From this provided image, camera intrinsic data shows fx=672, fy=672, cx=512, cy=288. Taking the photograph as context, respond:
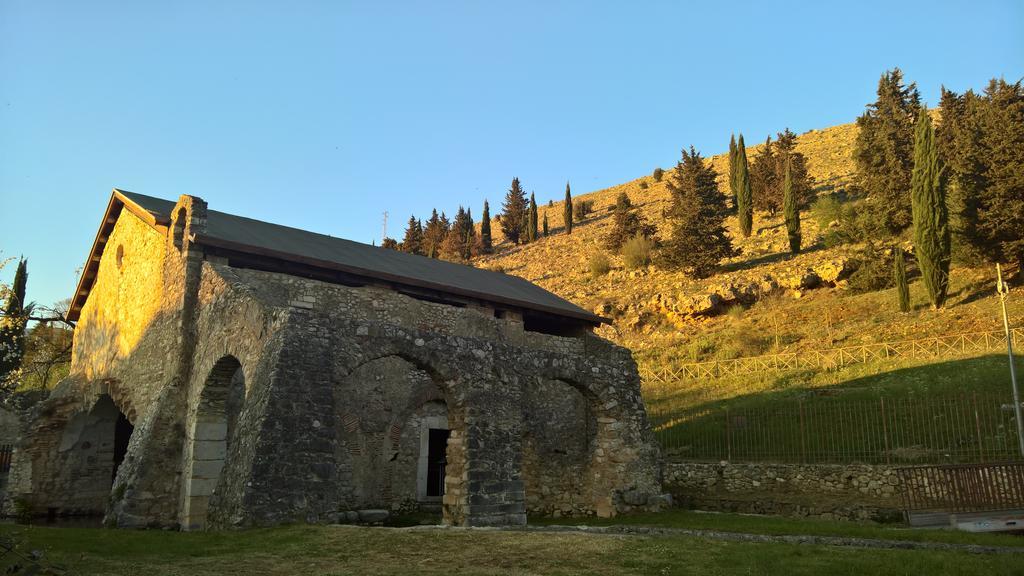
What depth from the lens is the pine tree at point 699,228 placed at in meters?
43.3

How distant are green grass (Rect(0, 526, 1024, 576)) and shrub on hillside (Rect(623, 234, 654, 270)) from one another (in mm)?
39564

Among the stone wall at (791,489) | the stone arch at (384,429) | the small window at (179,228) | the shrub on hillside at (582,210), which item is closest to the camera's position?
the stone arch at (384,429)

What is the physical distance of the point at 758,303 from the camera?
3725cm

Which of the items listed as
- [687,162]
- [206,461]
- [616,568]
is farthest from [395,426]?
[687,162]

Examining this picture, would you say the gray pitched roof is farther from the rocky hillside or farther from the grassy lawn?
the rocky hillside

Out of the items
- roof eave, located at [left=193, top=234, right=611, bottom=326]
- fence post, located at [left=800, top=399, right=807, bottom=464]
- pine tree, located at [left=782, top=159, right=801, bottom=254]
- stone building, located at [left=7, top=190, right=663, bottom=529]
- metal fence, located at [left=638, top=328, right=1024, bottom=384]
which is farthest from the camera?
pine tree, located at [left=782, top=159, right=801, bottom=254]

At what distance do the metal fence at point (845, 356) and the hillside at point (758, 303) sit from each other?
172 cm

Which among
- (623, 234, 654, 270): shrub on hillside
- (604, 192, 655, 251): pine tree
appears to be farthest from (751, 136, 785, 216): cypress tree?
(623, 234, 654, 270): shrub on hillside

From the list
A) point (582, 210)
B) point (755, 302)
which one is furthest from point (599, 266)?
point (582, 210)

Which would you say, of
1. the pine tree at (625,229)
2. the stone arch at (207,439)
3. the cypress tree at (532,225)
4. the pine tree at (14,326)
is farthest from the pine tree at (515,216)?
the stone arch at (207,439)

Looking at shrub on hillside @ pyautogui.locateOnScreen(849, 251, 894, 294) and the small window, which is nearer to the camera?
the small window

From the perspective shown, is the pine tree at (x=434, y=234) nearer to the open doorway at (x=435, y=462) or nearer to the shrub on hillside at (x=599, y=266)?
the shrub on hillside at (x=599, y=266)

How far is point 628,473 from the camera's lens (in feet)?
51.5

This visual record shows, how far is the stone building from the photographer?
1130 cm
